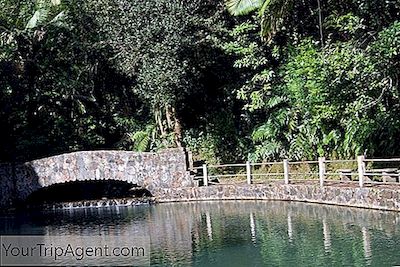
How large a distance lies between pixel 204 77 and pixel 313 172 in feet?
16.1

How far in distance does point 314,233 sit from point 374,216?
1.76 m

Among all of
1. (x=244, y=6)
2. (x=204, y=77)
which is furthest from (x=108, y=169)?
(x=244, y=6)

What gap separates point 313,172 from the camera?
17797 millimetres

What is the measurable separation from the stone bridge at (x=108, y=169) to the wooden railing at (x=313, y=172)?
2.26ft

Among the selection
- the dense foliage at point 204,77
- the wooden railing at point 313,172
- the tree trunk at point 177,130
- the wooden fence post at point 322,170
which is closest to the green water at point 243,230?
the wooden fence post at point 322,170

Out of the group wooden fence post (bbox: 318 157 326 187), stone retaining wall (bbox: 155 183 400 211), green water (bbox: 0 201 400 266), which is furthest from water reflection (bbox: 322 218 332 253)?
wooden fence post (bbox: 318 157 326 187)

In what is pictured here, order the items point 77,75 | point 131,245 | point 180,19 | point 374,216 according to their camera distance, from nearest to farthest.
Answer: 1. point 131,245
2. point 374,216
3. point 180,19
4. point 77,75

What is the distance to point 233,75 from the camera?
66.8 ft

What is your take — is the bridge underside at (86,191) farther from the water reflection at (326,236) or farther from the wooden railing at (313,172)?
the water reflection at (326,236)

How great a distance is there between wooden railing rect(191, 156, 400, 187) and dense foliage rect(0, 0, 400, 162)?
0.37 meters

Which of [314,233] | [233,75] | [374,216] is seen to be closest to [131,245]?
[314,233]

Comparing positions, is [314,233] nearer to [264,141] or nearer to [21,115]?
[264,141]

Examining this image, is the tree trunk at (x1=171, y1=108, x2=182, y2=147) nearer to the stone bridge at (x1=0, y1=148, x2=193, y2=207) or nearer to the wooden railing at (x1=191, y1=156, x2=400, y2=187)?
the wooden railing at (x1=191, y1=156, x2=400, y2=187)

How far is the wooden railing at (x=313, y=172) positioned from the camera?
551 inches
